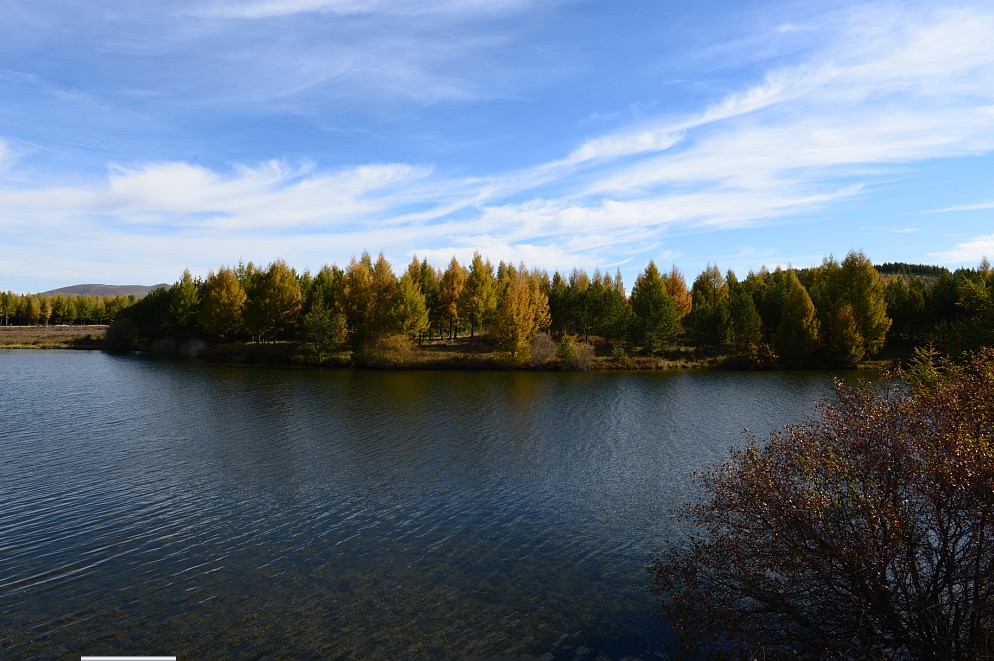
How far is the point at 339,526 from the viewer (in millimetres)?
18125

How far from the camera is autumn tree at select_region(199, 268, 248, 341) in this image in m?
85.9

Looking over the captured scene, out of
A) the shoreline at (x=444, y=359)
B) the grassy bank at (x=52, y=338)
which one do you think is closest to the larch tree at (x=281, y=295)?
the shoreline at (x=444, y=359)

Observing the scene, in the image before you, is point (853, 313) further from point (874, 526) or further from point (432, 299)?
point (874, 526)

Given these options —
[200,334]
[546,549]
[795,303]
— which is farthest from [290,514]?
[200,334]

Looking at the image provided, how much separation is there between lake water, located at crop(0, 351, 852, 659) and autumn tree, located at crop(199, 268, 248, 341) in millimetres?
47722

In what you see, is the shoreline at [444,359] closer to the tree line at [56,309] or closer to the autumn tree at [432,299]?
the autumn tree at [432,299]

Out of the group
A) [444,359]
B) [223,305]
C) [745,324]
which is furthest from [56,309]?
[745,324]

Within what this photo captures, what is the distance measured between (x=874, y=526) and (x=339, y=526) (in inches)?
583

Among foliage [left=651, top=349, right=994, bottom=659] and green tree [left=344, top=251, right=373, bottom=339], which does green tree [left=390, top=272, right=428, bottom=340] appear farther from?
foliage [left=651, top=349, right=994, bottom=659]

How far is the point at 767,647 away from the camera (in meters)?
10.5

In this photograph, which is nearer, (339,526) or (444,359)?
(339,526)

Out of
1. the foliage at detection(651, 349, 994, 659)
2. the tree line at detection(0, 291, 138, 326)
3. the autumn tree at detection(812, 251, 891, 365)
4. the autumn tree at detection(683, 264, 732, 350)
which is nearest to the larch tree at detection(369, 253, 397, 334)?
the autumn tree at detection(683, 264, 732, 350)

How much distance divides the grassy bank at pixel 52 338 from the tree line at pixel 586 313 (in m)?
25.5

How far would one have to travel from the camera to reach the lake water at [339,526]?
39.9 ft
